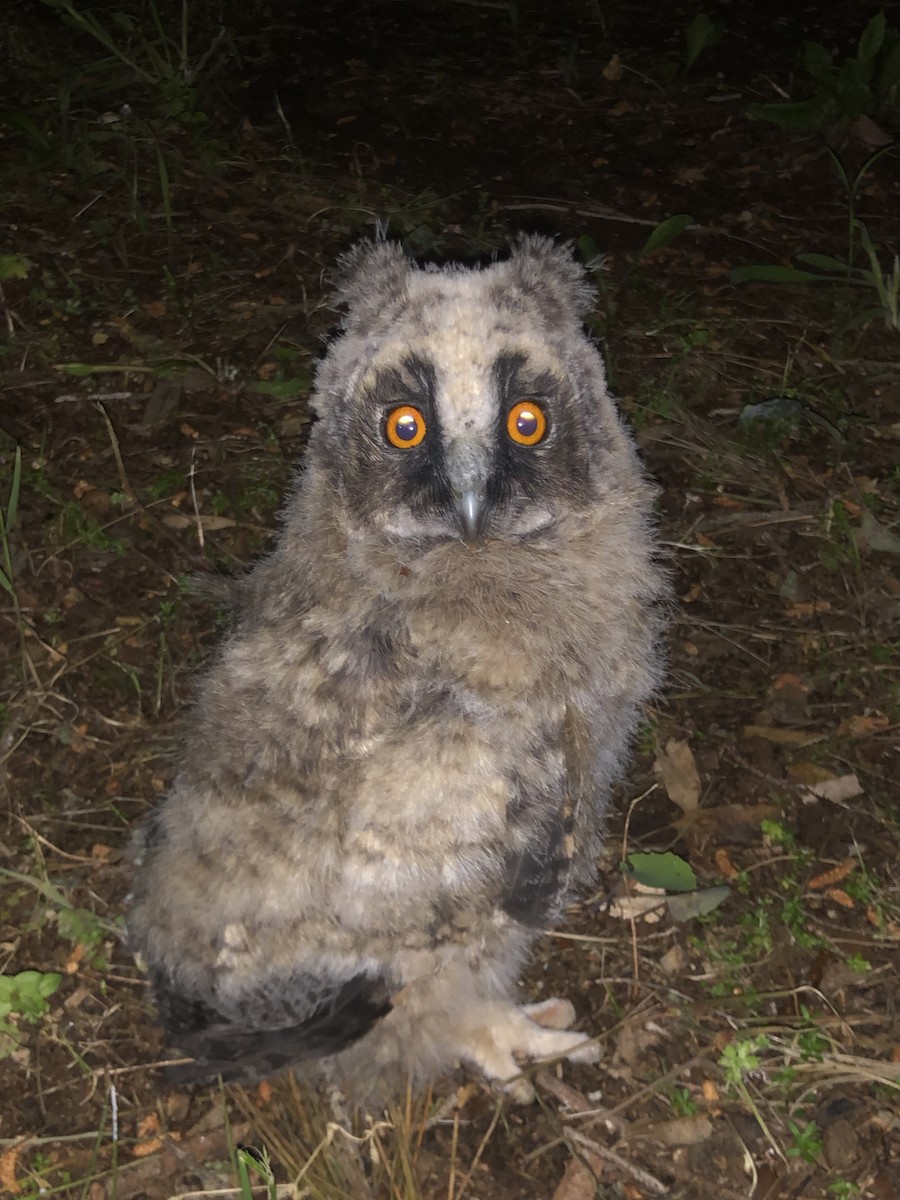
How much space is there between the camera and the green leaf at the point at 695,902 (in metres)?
2.61

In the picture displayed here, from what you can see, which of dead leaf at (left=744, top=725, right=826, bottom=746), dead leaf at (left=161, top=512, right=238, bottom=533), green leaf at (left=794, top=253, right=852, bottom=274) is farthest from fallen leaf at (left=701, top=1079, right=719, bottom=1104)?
green leaf at (left=794, top=253, right=852, bottom=274)

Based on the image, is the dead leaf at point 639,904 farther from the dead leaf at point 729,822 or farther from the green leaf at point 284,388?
the green leaf at point 284,388

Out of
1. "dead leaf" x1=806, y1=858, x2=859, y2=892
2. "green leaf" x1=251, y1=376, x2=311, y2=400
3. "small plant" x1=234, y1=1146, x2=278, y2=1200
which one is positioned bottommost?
"small plant" x1=234, y1=1146, x2=278, y2=1200

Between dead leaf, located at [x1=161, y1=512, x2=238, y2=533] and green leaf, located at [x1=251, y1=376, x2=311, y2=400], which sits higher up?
green leaf, located at [x1=251, y1=376, x2=311, y2=400]

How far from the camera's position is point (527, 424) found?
1773 millimetres

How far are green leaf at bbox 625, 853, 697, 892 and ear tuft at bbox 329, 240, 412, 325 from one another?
1.49 meters

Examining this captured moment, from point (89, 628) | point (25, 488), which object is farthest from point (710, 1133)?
point (25, 488)

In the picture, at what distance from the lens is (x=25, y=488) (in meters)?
3.47

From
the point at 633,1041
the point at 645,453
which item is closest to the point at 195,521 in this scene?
the point at 645,453

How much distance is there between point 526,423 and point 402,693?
0.53 meters

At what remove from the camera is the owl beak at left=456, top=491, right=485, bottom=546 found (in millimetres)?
1700

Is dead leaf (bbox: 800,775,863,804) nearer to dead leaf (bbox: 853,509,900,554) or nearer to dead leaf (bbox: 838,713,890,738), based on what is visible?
dead leaf (bbox: 838,713,890,738)

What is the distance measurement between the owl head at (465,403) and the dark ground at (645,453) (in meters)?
1.24

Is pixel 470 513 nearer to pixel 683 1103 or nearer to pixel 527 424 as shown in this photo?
pixel 527 424
